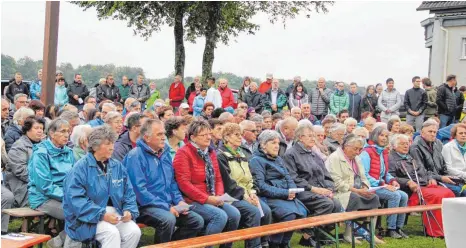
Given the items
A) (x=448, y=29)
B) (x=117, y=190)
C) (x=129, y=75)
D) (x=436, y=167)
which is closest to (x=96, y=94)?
(x=129, y=75)

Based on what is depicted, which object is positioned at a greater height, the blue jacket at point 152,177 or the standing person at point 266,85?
the standing person at point 266,85

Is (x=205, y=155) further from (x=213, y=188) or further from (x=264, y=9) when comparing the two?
(x=264, y=9)

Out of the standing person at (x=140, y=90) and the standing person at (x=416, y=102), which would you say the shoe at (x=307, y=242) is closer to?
the standing person at (x=416, y=102)

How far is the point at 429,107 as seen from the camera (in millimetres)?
14812

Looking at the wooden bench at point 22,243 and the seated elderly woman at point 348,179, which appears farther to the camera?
the seated elderly woman at point 348,179

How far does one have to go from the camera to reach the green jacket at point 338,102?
14656 millimetres

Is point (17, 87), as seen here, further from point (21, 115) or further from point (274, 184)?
point (274, 184)

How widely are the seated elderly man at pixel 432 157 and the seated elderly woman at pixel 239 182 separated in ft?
9.71

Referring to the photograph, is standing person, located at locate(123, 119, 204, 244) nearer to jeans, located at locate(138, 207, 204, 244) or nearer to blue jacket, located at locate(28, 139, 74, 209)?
jeans, located at locate(138, 207, 204, 244)

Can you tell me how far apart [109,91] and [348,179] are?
29.3ft

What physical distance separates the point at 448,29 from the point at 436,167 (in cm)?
2479

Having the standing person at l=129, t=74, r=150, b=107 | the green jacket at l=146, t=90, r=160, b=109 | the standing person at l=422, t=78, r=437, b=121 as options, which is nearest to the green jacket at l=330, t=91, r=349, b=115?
the standing person at l=422, t=78, r=437, b=121

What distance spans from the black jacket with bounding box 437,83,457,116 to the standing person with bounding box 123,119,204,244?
976cm

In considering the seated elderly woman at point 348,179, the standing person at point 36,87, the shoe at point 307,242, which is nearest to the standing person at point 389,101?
the seated elderly woman at point 348,179
